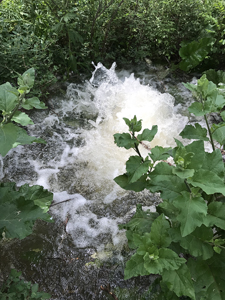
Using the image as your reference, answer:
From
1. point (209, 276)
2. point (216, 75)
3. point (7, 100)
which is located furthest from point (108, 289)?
point (216, 75)

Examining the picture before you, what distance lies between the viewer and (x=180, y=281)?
1.22 metres

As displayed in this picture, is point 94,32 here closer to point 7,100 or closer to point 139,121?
point 139,121

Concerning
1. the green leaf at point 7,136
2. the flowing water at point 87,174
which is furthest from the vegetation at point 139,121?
the flowing water at point 87,174

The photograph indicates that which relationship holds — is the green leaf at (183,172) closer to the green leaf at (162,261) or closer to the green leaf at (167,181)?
the green leaf at (167,181)

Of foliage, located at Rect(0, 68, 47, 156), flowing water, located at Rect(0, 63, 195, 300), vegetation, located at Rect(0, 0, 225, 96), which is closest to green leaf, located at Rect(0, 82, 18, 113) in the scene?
foliage, located at Rect(0, 68, 47, 156)

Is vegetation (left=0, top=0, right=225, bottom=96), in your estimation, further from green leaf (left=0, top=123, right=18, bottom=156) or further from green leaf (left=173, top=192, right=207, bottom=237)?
green leaf (left=173, top=192, right=207, bottom=237)

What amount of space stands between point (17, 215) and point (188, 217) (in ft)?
2.49

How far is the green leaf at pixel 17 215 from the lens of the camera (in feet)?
3.75

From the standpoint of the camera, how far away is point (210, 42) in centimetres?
340

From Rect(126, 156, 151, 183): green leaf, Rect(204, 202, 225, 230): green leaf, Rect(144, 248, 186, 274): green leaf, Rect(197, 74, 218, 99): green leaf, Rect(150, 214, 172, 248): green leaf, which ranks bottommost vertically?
Rect(144, 248, 186, 274): green leaf

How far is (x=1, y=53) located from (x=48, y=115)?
0.85 metres

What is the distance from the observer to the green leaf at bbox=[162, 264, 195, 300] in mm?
1206

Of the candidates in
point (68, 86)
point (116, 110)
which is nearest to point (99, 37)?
point (68, 86)

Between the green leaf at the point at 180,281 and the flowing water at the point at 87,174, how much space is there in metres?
0.72
